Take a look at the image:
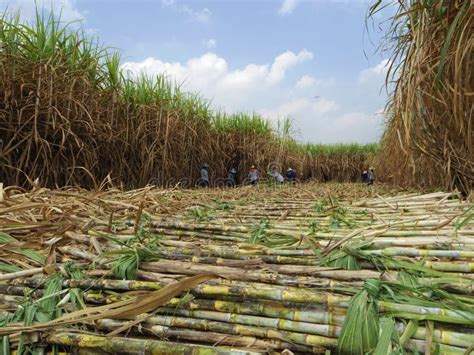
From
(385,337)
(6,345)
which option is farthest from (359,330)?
(6,345)

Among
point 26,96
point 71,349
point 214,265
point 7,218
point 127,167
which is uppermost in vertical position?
point 26,96

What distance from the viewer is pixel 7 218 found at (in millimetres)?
1536

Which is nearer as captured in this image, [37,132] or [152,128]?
[37,132]

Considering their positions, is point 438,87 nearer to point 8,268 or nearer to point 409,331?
point 409,331

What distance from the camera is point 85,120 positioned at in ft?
13.3

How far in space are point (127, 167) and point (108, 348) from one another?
461cm

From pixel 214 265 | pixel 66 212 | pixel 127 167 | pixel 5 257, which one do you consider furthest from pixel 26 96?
pixel 214 265

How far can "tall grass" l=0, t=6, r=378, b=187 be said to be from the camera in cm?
346

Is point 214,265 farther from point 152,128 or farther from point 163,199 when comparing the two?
point 152,128

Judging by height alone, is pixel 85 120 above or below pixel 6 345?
above

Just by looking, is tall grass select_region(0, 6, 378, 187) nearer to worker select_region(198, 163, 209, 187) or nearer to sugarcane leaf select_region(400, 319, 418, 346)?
worker select_region(198, 163, 209, 187)

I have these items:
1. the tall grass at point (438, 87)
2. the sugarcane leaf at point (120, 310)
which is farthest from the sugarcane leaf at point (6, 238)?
the tall grass at point (438, 87)

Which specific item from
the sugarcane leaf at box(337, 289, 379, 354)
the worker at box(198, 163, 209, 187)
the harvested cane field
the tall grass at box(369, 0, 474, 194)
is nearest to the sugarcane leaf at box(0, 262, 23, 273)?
the harvested cane field

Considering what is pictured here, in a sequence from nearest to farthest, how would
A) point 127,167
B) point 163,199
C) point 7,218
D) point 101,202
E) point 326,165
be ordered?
1. point 7,218
2. point 101,202
3. point 163,199
4. point 127,167
5. point 326,165
